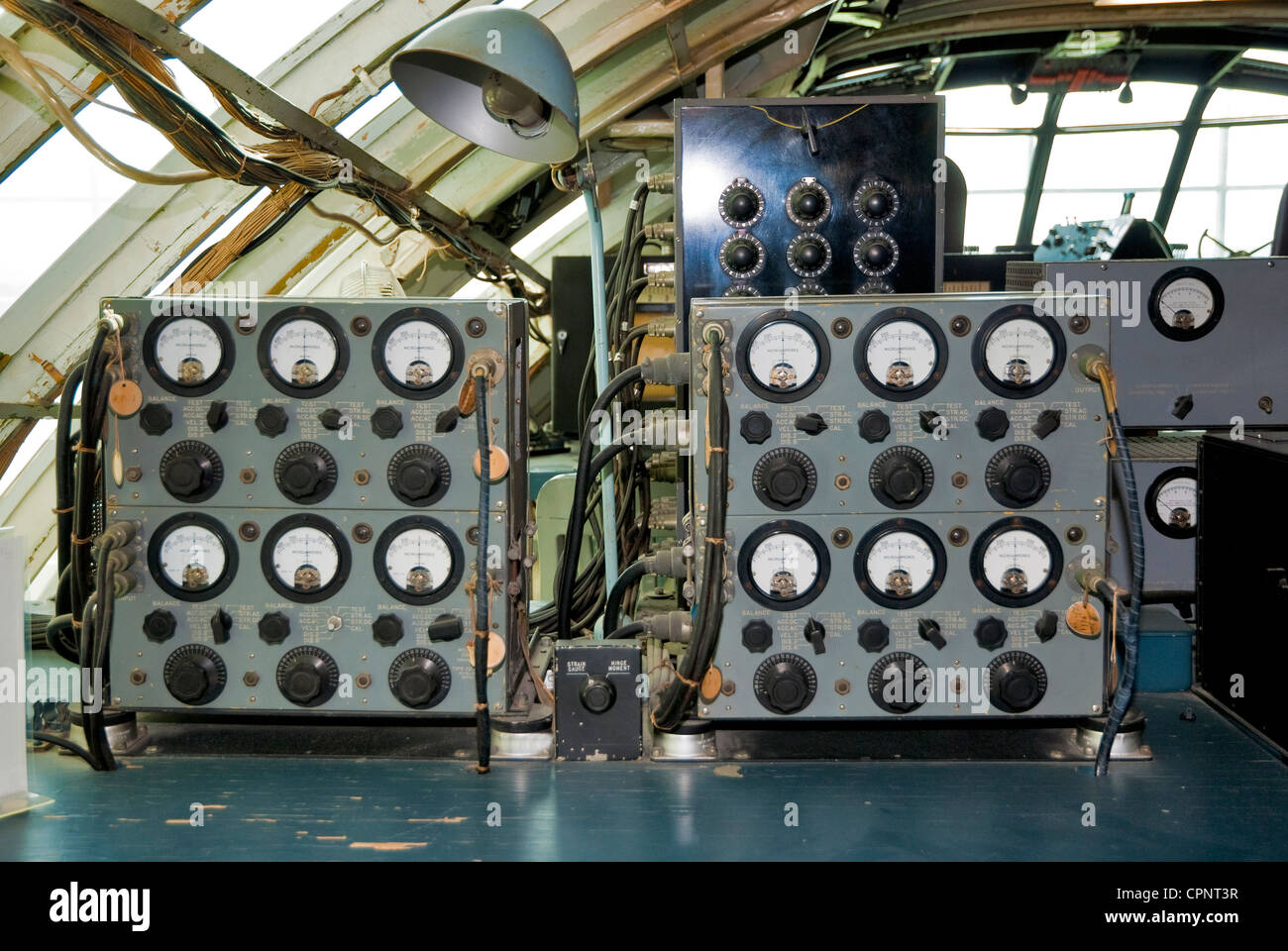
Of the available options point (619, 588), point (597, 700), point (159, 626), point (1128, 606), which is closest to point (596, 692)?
point (597, 700)

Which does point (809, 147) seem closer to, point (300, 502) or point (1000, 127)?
point (300, 502)

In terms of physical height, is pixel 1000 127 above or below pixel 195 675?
above

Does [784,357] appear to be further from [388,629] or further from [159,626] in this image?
[159,626]

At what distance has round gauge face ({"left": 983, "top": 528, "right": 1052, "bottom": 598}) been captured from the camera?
79.0 inches

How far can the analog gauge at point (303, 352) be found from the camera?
2062 millimetres

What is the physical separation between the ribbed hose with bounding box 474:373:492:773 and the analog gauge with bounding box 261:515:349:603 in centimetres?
28

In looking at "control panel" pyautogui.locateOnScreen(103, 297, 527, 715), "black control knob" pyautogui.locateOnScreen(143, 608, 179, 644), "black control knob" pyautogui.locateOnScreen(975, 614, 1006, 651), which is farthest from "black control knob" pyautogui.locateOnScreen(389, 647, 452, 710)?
"black control knob" pyautogui.locateOnScreen(975, 614, 1006, 651)

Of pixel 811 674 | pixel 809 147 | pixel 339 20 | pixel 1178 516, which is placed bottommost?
pixel 811 674

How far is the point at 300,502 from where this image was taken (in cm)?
208

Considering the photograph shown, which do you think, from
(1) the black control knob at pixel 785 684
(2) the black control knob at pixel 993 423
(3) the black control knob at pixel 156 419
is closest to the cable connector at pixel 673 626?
(1) the black control knob at pixel 785 684

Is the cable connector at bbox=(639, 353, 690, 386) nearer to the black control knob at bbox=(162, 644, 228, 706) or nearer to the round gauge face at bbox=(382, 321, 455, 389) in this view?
the round gauge face at bbox=(382, 321, 455, 389)

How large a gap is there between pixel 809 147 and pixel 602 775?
1.46 meters

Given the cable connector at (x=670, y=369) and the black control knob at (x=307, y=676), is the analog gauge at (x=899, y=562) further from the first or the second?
the black control knob at (x=307, y=676)

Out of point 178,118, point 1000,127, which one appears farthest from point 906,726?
point 1000,127
